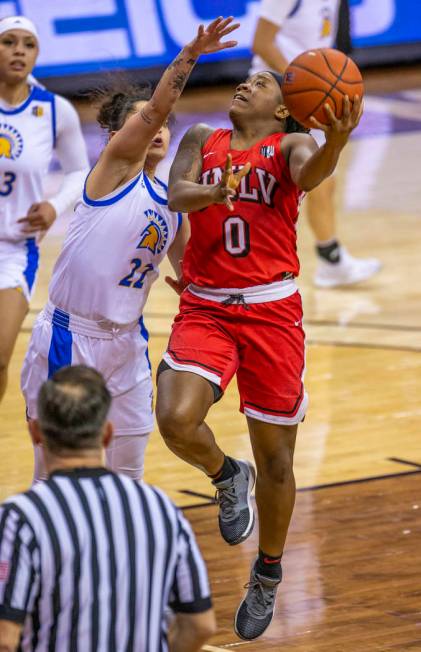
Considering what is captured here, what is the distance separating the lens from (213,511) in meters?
7.01

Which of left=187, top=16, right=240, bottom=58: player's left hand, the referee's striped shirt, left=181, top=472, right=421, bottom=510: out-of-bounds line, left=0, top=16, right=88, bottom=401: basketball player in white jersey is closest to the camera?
the referee's striped shirt

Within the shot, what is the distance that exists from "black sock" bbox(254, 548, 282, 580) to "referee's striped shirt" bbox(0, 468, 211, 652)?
2277mm

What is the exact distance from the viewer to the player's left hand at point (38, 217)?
7.44 m

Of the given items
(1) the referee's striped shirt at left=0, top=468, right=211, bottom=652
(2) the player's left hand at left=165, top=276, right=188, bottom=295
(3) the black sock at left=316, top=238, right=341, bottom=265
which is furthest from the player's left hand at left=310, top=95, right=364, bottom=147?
(3) the black sock at left=316, top=238, right=341, bottom=265

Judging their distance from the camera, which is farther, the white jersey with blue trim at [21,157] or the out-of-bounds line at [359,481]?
the white jersey with blue trim at [21,157]

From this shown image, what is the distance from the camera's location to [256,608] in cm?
563

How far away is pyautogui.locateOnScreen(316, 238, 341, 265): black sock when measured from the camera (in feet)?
36.1

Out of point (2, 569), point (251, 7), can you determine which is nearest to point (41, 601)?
point (2, 569)

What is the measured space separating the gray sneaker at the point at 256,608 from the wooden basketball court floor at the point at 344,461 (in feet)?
0.19

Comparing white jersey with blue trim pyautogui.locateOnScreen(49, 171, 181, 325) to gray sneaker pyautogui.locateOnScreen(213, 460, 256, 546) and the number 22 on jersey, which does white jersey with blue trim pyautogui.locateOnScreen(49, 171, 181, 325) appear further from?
gray sneaker pyautogui.locateOnScreen(213, 460, 256, 546)

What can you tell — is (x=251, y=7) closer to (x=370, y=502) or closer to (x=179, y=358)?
(x=370, y=502)

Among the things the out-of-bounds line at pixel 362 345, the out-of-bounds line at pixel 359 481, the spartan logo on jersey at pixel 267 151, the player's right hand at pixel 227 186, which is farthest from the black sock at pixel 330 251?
the player's right hand at pixel 227 186

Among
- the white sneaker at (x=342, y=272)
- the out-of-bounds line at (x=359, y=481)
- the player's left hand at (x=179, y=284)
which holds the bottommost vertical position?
the white sneaker at (x=342, y=272)

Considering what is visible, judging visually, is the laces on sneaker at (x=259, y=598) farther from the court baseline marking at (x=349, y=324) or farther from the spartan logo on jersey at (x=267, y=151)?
the court baseline marking at (x=349, y=324)
